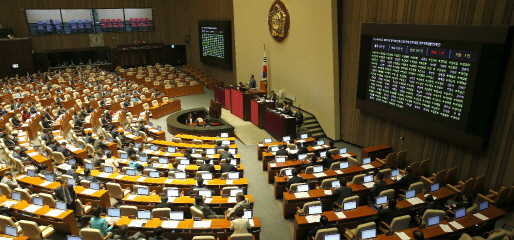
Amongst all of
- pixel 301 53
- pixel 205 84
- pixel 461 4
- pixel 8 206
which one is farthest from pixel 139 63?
pixel 461 4

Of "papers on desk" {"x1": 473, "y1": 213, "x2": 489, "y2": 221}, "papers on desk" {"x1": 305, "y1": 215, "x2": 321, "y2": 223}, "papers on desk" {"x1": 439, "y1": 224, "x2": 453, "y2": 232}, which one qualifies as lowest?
"papers on desk" {"x1": 305, "y1": 215, "x2": 321, "y2": 223}

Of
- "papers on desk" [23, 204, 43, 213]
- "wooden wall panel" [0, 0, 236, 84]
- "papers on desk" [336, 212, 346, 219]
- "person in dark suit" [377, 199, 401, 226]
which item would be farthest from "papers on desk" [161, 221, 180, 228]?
"wooden wall panel" [0, 0, 236, 84]

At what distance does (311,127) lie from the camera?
1536 centimetres

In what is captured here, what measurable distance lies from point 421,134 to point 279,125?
213 inches

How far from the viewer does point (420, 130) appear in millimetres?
10602

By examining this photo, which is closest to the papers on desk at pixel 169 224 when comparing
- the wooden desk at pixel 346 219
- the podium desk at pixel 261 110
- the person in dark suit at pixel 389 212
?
the wooden desk at pixel 346 219

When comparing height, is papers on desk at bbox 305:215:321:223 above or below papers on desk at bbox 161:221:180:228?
below

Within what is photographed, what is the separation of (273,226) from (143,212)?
3.13 meters

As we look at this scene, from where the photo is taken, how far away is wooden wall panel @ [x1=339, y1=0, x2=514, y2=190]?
8773 mm

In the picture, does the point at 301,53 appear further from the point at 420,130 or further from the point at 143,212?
the point at 143,212

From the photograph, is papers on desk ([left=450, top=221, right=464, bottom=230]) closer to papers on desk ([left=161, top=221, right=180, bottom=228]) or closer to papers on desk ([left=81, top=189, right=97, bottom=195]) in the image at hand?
papers on desk ([left=161, top=221, right=180, bottom=228])

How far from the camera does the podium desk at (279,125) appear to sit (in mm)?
13883

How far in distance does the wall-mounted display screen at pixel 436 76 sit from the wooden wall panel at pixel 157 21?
→ 12374 millimetres

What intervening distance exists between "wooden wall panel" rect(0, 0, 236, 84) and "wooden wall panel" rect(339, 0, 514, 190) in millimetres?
10501
